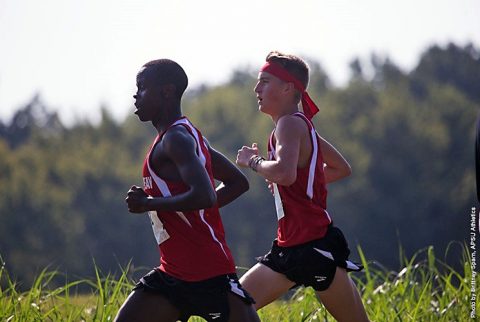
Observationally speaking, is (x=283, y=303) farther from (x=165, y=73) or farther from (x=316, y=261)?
(x=165, y=73)

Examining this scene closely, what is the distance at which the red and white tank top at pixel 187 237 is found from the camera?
197 inches

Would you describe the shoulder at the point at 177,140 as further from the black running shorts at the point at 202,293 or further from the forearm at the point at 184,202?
the black running shorts at the point at 202,293

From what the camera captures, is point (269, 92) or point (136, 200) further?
point (269, 92)

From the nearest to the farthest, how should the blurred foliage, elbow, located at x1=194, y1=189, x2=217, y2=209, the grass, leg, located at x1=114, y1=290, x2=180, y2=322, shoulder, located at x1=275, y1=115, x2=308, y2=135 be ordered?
elbow, located at x1=194, y1=189, x2=217, y2=209, leg, located at x1=114, y1=290, x2=180, y2=322, shoulder, located at x1=275, y1=115, x2=308, y2=135, the grass, the blurred foliage

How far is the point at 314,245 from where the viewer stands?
5.70 metres

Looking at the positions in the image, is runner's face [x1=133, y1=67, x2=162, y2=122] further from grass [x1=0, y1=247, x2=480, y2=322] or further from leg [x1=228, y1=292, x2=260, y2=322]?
grass [x1=0, y1=247, x2=480, y2=322]

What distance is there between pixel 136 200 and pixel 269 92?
1.25 m

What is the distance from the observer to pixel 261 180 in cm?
6406

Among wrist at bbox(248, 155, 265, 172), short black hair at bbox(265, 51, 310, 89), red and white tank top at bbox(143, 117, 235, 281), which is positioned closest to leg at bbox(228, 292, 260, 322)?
red and white tank top at bbox(143, 117, 235, 281)

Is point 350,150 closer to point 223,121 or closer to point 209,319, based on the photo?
point 223,121

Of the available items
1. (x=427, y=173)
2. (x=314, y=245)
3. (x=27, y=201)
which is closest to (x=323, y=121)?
(x=427, y=173)

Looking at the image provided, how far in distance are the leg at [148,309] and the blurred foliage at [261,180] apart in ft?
162

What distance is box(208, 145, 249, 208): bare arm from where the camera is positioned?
541 centimetres

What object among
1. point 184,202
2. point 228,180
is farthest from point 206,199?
point 228,180
